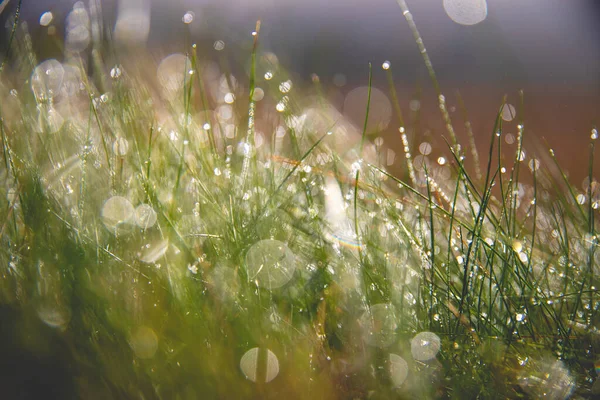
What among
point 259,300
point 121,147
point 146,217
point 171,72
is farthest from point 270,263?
point 171,72

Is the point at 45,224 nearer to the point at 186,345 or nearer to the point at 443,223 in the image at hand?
the point at 186,345

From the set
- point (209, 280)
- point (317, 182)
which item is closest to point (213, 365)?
point (209, 280)

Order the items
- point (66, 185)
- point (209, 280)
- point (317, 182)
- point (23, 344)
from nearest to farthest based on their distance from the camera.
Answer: point (23, 344)
point (209, 280)
point (66, 185)
point (317, 182)

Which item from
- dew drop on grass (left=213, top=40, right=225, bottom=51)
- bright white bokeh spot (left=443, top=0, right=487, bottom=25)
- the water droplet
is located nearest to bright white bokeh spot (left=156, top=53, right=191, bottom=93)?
dew drop on grass (left=213, top=40, right=225, bottom=51)

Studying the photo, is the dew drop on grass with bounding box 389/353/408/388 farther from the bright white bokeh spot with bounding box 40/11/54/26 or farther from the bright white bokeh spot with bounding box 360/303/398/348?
the bright white bokeh spot with bounding box 40/11/54/26

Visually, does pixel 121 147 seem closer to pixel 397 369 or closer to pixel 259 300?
pixel 259 300

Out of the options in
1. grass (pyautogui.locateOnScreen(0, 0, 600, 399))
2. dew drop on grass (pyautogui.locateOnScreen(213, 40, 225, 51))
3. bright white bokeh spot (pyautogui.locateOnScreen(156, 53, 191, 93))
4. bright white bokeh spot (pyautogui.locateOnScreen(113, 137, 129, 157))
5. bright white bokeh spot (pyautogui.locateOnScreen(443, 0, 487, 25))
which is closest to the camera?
grass (pyautogui.locateOnScreen(0, 0, 600, 399))
